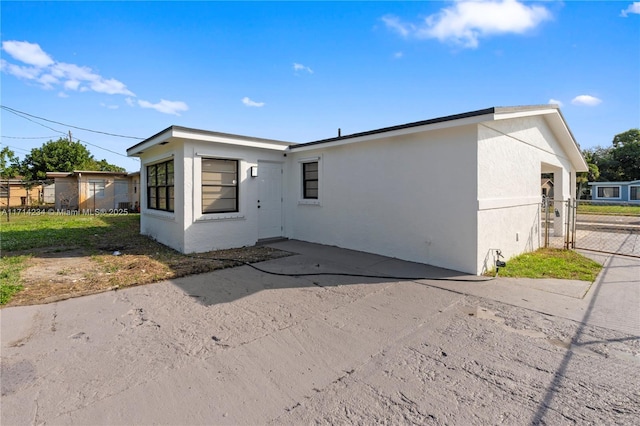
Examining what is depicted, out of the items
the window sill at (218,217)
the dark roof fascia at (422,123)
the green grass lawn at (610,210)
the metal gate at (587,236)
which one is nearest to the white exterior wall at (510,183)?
the dark roof fascia at (422,123)

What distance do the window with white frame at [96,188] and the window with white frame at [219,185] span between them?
19770 millimetres

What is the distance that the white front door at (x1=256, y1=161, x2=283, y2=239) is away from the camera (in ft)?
30.9

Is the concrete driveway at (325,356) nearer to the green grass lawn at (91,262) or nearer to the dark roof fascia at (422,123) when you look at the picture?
the green grass lawn at (91,262)

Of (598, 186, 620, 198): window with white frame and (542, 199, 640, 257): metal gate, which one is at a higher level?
(598, 186, 620, 198): window with white frame

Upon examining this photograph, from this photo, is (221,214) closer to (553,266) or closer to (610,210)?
(553,266)

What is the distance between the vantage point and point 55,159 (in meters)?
33.0

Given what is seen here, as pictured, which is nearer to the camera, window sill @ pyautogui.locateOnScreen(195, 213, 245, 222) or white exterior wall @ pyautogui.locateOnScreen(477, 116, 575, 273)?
white exterior wall @ pyautogui.locateOnScreen(477, 116, 575, 273)

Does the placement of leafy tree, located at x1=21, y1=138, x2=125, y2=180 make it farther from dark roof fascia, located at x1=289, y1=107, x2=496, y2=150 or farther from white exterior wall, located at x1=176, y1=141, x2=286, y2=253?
dark roof fascia, located at x1=289, y1=107, x2=496, y2=150

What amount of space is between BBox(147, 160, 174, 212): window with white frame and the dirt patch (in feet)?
6.01

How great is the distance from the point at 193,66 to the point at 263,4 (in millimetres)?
4967

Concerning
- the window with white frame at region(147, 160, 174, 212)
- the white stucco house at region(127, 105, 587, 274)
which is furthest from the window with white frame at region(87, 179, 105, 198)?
the window with white frame at region(147, 160, 174, 212)

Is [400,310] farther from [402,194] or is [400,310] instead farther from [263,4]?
[263,4]

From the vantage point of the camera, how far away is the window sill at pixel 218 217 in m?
7.98

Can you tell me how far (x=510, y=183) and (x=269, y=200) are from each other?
6586 mm
